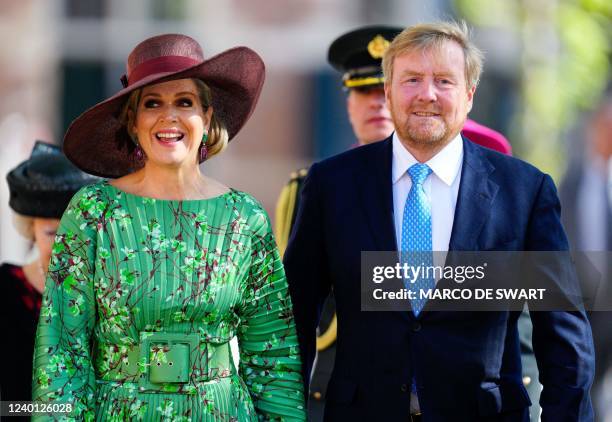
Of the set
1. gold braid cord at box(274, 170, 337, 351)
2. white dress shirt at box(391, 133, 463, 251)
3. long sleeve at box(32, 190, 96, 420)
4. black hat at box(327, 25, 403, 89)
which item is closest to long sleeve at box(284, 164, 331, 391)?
white dress shirt at box(391, 133, 463, 251)

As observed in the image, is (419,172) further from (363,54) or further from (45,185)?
(363,54)

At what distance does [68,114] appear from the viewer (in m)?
15.1

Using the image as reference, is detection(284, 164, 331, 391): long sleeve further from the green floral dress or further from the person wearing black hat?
the person wearing black hat

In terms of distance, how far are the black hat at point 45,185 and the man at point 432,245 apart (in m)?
1.15

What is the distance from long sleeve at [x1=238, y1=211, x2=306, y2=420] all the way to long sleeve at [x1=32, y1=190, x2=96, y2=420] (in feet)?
1.75

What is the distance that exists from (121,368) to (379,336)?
842 mm

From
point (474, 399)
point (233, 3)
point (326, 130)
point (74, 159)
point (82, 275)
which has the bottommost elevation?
point (474, 399)

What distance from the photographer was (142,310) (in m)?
4.37

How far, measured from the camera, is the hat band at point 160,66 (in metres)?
4.52

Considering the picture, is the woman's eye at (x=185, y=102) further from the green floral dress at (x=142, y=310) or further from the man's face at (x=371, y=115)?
the man's face at (x=371, y=115)

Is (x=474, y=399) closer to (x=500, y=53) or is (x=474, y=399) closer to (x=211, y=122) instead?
(x=211, y=122)

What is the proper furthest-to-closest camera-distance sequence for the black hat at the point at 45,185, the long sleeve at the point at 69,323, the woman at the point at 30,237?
the black hat at the point at 45,185, the woman at the point at 30,237, the long sleeve at the point at 69,323

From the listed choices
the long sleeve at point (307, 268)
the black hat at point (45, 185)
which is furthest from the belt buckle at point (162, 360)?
the black hat at point (45, 185)

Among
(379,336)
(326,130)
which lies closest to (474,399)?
(379,336)
